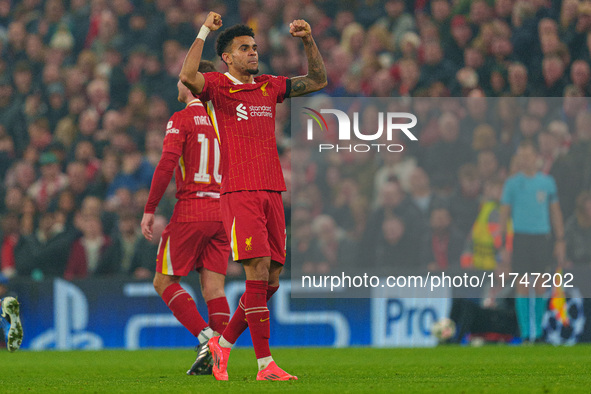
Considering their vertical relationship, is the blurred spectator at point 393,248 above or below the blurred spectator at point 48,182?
below

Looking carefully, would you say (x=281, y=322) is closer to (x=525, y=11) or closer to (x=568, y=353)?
(x=568, y=353)

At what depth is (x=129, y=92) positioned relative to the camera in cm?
1388

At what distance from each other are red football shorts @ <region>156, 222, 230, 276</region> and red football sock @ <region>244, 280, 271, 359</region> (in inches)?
48.0

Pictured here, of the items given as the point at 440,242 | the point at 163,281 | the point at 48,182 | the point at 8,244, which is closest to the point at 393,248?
the point at 440,242

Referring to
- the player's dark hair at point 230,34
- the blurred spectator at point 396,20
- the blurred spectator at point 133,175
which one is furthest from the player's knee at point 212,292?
the blurred spectator at point 396,20

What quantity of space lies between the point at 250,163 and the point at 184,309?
154 cm

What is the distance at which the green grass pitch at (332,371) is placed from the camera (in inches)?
210

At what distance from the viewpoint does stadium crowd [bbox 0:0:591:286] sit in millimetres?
10938

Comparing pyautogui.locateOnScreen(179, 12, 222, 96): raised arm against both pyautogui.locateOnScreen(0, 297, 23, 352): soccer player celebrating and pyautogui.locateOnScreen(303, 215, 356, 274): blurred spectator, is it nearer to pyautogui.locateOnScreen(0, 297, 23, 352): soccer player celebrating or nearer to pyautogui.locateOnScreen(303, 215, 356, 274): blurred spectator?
pyautogui.locateOnScreen(0, 297, 23, 352): soccer player celebrating

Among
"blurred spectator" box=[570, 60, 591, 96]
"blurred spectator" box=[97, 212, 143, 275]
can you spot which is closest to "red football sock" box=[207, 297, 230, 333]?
"blurred spectator" box=[97, 212, 143, 275]

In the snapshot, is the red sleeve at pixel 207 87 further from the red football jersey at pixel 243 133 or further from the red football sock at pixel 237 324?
the red football sock at pixel 237 324

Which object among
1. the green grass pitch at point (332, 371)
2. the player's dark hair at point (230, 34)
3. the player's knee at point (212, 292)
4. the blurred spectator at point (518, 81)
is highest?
the blurred spectator at point (518, 81)

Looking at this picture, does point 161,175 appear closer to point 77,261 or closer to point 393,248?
point 393,248

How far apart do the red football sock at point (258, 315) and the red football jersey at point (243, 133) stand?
61 cm
